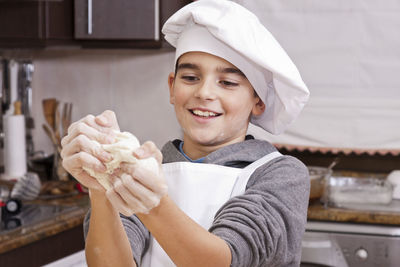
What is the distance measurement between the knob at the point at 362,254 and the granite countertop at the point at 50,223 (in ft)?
3.19

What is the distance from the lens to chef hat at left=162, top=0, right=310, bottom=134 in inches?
45.6

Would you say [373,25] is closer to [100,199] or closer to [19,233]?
[19,233]

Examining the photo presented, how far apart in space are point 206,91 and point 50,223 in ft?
3.77

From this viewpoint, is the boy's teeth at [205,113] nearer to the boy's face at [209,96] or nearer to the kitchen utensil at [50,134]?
the boy's face at [209,96]

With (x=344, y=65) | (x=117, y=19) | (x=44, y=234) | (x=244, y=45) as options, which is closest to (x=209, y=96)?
(x=244, y=45)

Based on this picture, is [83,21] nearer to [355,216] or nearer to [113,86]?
[113,86]

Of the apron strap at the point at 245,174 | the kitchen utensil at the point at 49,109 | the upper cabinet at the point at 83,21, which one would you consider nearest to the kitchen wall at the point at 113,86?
the kitchen utensil at the point at 49,109

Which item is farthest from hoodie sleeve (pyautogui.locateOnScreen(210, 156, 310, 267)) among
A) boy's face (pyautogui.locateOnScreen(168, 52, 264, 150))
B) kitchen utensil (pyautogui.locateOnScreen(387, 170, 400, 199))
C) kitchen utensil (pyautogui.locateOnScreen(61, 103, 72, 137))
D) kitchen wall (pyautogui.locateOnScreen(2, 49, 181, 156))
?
kitchen utensil (pyautogui.locateOnScreen(61, 103, 72, 137))

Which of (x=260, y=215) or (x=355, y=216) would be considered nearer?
(x=260, y=215)

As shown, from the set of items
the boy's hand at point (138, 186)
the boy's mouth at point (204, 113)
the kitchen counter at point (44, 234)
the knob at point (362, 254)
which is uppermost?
the boy's mouth at point (204, 113)

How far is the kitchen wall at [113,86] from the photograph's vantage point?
293cm

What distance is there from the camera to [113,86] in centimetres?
301

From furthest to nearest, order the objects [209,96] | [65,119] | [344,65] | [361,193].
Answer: [65,119], [344,65], [361,193], [209,96]

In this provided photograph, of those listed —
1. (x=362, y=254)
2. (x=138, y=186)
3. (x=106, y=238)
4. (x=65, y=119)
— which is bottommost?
(x=362, y=254)
